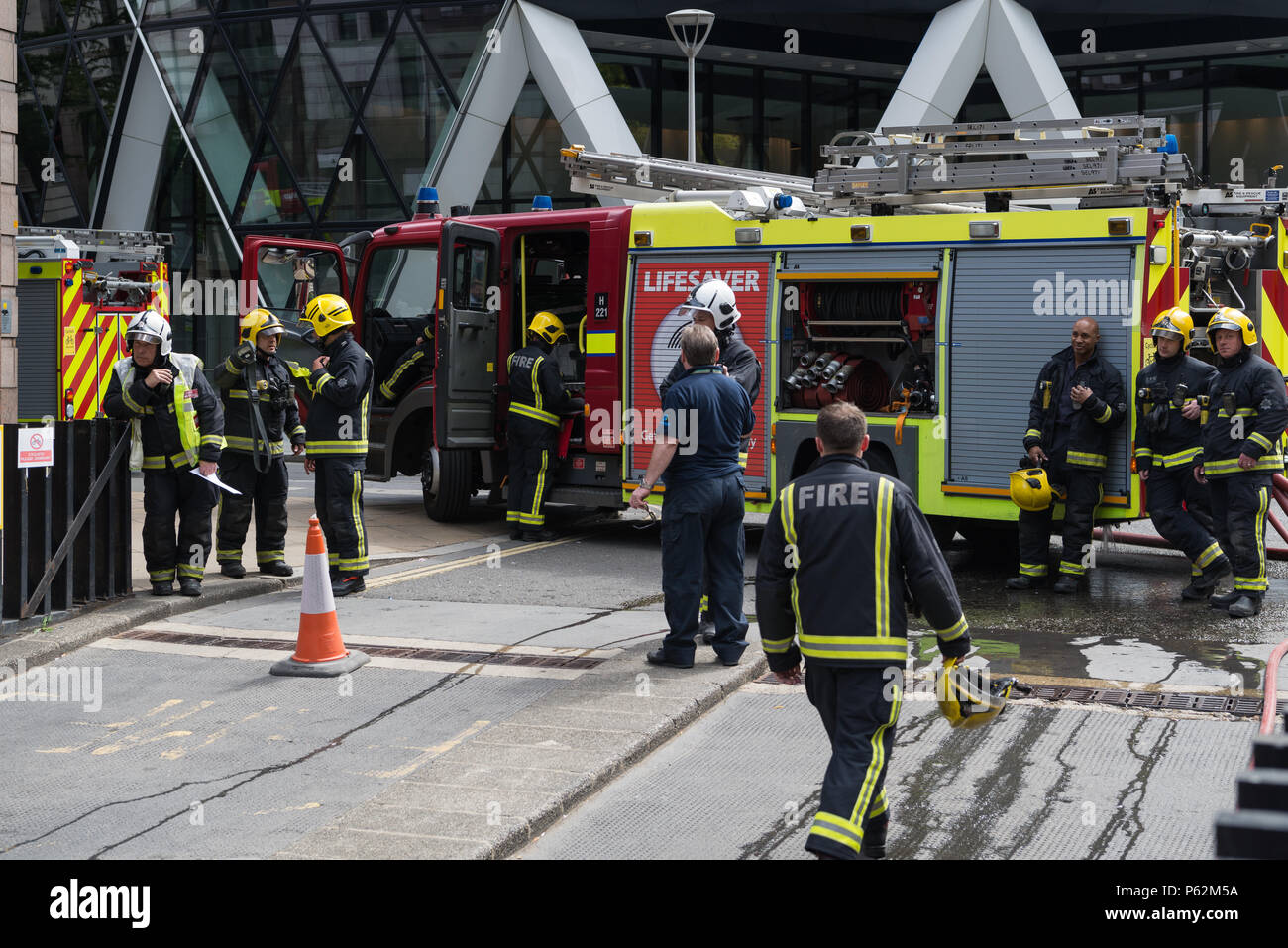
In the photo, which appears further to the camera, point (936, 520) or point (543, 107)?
point (543, 107)

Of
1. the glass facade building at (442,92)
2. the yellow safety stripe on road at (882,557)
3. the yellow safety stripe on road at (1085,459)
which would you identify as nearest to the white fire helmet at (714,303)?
the yellow safety stripe on road at (1085,459)

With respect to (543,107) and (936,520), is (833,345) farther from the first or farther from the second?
(543,107)

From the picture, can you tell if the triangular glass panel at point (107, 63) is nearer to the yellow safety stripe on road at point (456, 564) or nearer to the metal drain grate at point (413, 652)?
the yellow safety stripe on road at point (456, 564)

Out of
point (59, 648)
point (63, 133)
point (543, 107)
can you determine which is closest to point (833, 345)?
point (59, 648)

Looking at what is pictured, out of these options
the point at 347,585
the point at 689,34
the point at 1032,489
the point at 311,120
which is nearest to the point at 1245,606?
the point at 1032,489

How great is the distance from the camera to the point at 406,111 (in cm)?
2255

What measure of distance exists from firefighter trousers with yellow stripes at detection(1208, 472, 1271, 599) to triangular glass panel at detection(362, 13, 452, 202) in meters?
16.1

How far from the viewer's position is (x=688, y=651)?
7.15 metres

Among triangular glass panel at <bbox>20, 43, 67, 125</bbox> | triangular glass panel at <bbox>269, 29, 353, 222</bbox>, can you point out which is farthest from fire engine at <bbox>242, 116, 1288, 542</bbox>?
triangular glass panel at <bbox>20, 43, 67, 125</bbox>

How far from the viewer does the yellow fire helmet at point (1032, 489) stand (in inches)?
369

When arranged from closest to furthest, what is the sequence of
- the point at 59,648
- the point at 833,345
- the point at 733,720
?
the point at 733,720
the point at 59,648
the point at 833,345

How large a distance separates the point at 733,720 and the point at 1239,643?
3253 mm
